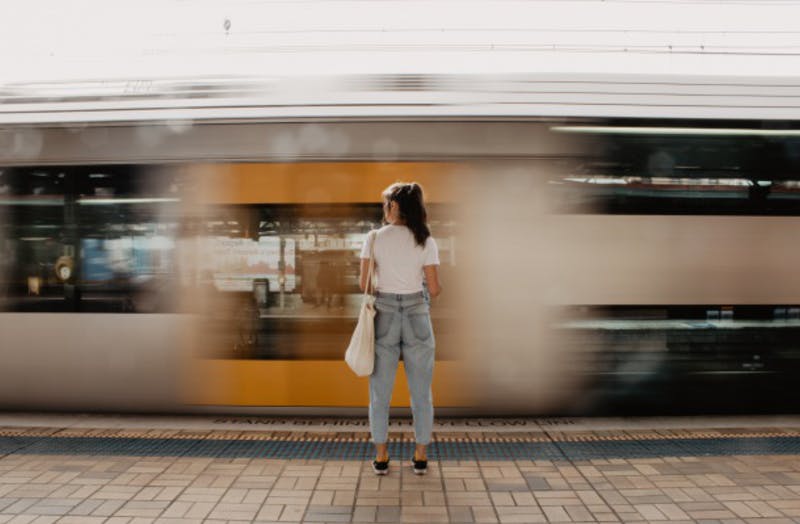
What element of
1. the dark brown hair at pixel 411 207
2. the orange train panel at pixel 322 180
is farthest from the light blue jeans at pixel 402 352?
the orange train panel at pixel 322 180

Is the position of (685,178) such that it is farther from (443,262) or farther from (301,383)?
(301,383)

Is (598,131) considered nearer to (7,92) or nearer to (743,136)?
(743,136)

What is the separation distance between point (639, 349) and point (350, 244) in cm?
257

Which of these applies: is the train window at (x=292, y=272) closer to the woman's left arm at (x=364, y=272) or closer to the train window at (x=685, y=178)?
the woman's left arm at (x=364, y=272)

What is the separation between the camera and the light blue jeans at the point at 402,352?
12.2 ft

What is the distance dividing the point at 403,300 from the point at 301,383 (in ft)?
5.10

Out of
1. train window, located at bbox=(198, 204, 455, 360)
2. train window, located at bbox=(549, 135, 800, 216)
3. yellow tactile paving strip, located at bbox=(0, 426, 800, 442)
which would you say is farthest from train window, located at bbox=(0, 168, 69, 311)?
train window, located at bbox=(549, 135, 800, 216)

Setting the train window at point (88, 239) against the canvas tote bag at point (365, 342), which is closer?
the canvas tote bag at point (365, 342)

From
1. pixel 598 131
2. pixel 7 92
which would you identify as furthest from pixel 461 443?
pixel 7 92

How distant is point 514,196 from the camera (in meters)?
4.75

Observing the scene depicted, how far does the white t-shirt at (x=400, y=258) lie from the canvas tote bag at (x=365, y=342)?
8 centimetres

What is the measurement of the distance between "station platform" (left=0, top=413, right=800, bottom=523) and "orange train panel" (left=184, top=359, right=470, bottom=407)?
23 cm

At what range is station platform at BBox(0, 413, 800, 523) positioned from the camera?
3.34 m

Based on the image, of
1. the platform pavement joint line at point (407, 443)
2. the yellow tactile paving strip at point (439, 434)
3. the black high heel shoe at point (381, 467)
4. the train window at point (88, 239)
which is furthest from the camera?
the train window at point (88, 239)
